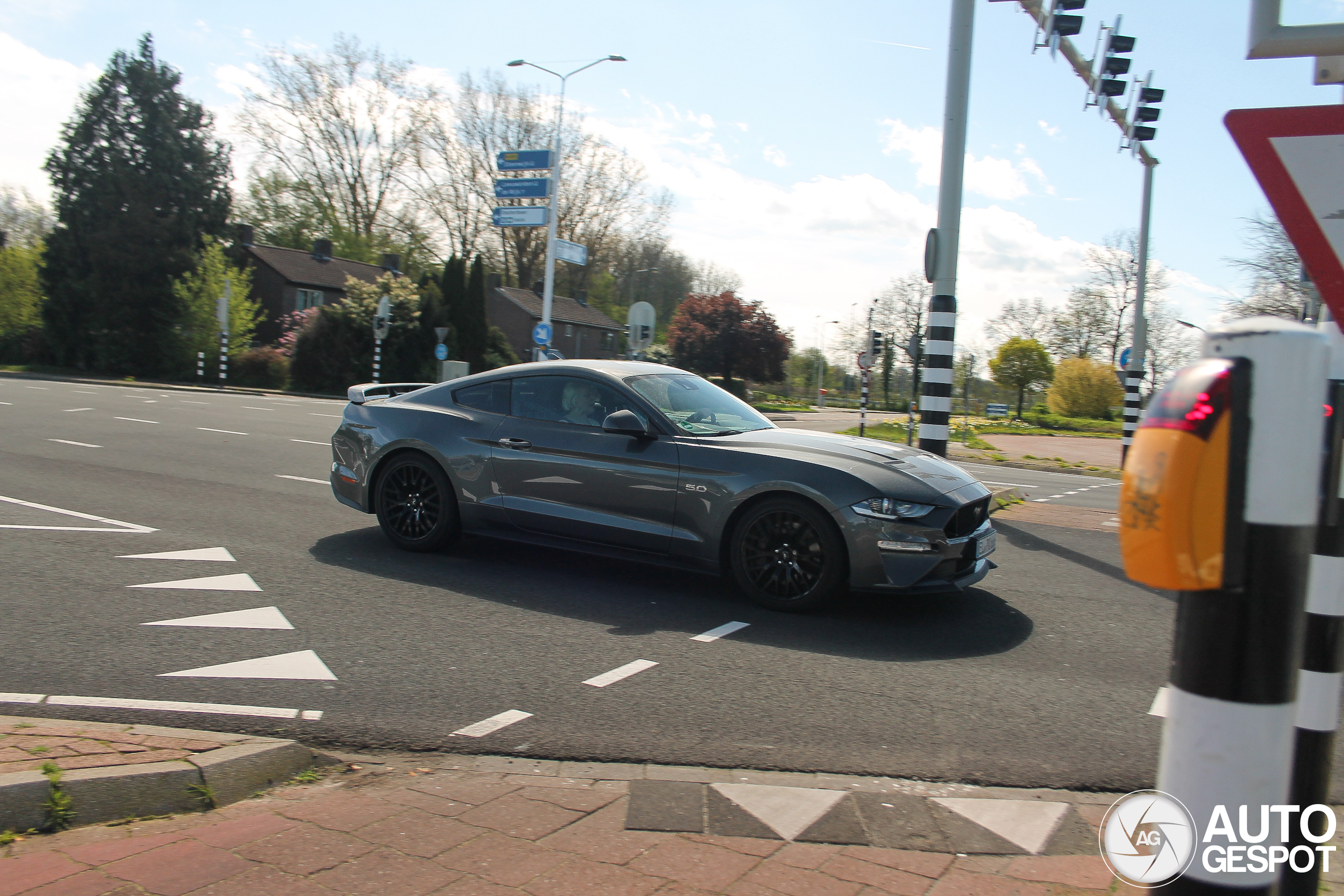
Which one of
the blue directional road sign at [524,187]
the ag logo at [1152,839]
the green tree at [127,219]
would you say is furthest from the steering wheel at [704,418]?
the green tree at [127,219]

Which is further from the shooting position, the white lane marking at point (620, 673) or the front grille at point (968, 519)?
the front grille at point (968, 519)

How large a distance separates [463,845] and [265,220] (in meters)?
63.7

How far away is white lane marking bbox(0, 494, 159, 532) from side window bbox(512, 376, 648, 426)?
3.30 metres

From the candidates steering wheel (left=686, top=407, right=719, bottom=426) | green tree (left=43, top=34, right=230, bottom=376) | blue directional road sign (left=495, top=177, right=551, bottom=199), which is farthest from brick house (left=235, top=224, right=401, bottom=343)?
steering wheel (left=686, top=407, right=719, bottom=426)

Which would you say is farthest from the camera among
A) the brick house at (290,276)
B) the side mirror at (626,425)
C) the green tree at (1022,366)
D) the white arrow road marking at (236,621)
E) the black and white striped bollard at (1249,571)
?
the green tree at (1022,366)

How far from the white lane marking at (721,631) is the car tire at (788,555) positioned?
34cm

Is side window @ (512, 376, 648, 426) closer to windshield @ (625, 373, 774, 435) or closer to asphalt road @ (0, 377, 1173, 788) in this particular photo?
windshield @ (625, 373, 774, 435)

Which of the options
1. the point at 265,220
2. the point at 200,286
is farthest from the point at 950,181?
the point at 265,220

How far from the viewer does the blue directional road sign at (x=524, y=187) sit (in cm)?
2773

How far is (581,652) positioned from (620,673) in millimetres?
365

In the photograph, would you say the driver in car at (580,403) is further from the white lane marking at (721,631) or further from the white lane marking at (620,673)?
the white lane marking at (620,673)

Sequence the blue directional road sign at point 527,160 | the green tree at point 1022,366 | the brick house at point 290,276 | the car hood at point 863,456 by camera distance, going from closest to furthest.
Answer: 1. the car hood at point 863,456
2. the blue directional road sign at point 527,160
3. the brick house at point 290,276
4. the green tree at point 1022,366

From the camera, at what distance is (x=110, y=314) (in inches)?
1642

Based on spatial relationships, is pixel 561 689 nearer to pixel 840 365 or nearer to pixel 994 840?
pixel 994 840
